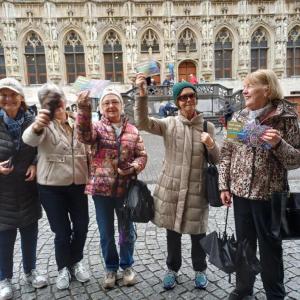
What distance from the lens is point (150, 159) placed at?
8898 mm

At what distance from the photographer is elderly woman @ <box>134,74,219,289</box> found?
2746mm

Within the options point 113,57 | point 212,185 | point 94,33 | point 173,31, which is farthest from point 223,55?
point 212,185

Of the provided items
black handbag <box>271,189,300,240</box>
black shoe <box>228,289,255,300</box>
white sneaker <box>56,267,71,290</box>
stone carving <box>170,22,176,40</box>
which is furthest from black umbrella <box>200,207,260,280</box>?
stone carving <box>170,22,176,40</box>

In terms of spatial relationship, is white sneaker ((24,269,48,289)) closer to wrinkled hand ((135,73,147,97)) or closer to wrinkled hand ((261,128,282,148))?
wrinkled hand ((135,73,147,97))

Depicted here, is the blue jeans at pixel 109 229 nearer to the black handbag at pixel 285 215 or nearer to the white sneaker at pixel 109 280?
the white sneaker at pixel 109 280

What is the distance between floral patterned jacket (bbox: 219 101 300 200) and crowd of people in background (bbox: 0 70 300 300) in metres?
0.01

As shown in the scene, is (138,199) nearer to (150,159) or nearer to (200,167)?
(200,167)

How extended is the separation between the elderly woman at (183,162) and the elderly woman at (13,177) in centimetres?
107

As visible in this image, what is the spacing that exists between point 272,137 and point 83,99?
4.75 feet

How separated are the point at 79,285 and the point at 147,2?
21440mm

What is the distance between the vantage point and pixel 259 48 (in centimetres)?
2294

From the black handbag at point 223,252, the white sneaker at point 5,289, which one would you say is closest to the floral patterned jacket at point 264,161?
the black handbag at point 223,252

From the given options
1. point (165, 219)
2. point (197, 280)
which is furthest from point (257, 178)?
point (197, 280)

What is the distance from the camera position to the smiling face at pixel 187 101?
8.91ft
